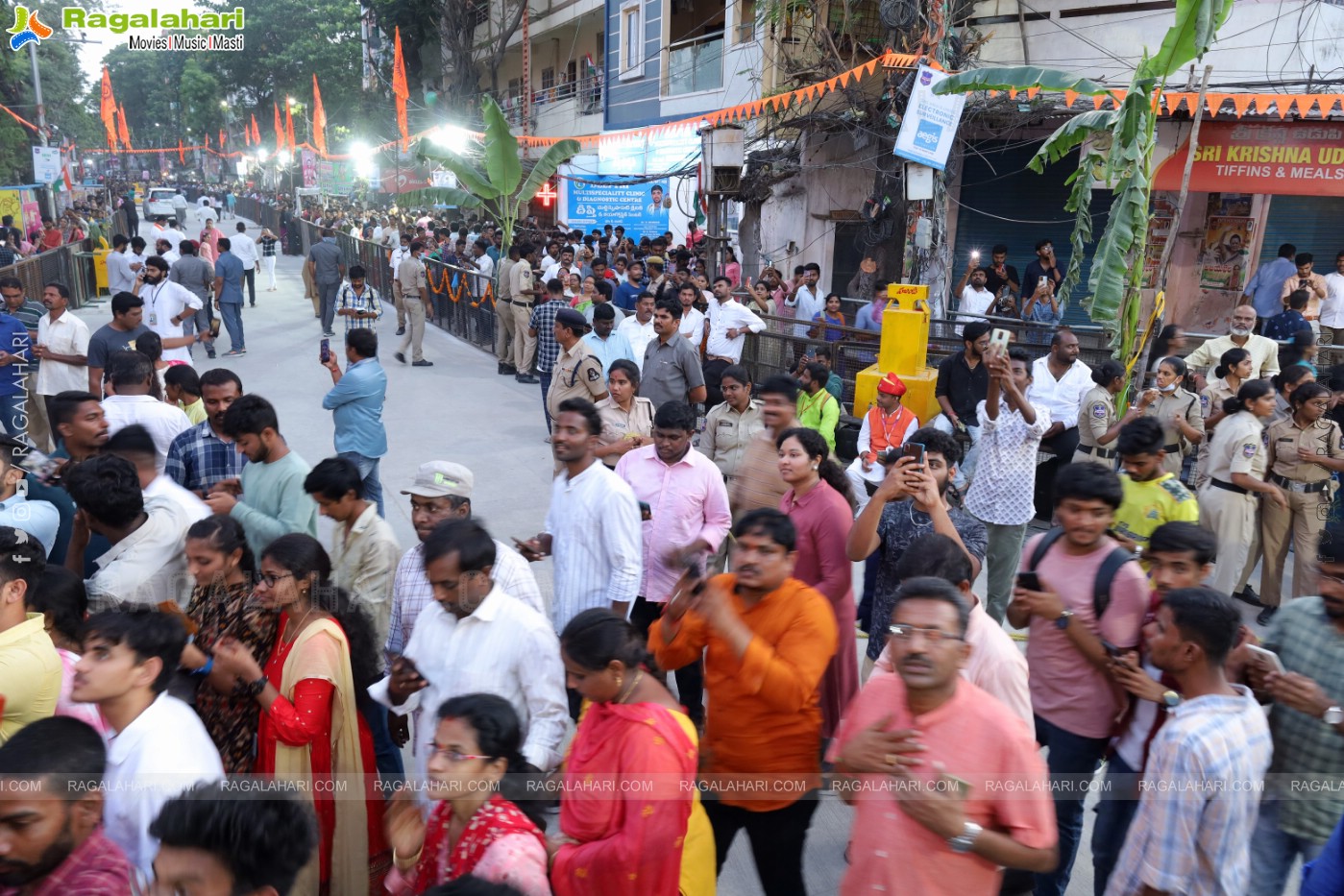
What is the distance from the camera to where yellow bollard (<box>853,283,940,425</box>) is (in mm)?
8836

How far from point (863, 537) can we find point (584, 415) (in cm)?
140

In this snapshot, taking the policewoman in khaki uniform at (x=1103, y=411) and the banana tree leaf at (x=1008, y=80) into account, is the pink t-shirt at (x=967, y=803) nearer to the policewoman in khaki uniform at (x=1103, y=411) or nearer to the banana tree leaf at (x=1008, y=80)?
the policewoman in khaki uniform at (x=1103, y=411)

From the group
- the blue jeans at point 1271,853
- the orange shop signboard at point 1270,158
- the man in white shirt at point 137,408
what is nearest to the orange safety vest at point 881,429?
the blue jeans at point 1271,853

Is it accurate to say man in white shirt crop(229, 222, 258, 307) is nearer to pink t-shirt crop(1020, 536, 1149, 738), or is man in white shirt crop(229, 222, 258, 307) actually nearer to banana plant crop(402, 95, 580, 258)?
banana plant crop(402, 95, 580, 258)

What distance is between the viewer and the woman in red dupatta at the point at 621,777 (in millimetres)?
2385

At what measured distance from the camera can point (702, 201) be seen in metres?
18.9

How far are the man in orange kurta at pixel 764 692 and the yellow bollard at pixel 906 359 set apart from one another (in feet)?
19.7

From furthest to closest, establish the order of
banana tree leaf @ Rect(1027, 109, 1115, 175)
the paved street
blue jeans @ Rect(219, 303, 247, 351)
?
blue jeans @ Rect(219, 303, 247, 351), banana tree leaf @ Rect(1027, 109, 1115, 175), the paved street

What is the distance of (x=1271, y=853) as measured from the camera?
122 inches

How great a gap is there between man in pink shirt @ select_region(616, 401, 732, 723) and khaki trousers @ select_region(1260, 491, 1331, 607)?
4.05 metres

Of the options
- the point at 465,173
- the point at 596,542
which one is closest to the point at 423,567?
the point at 596,542

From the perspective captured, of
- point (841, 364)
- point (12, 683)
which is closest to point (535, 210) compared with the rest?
point (841, 364)

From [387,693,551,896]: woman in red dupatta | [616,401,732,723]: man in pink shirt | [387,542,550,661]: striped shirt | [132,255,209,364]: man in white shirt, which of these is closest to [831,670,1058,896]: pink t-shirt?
[387,693,551,896]: woman in red dupatta

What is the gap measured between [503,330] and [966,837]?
12.9 m
